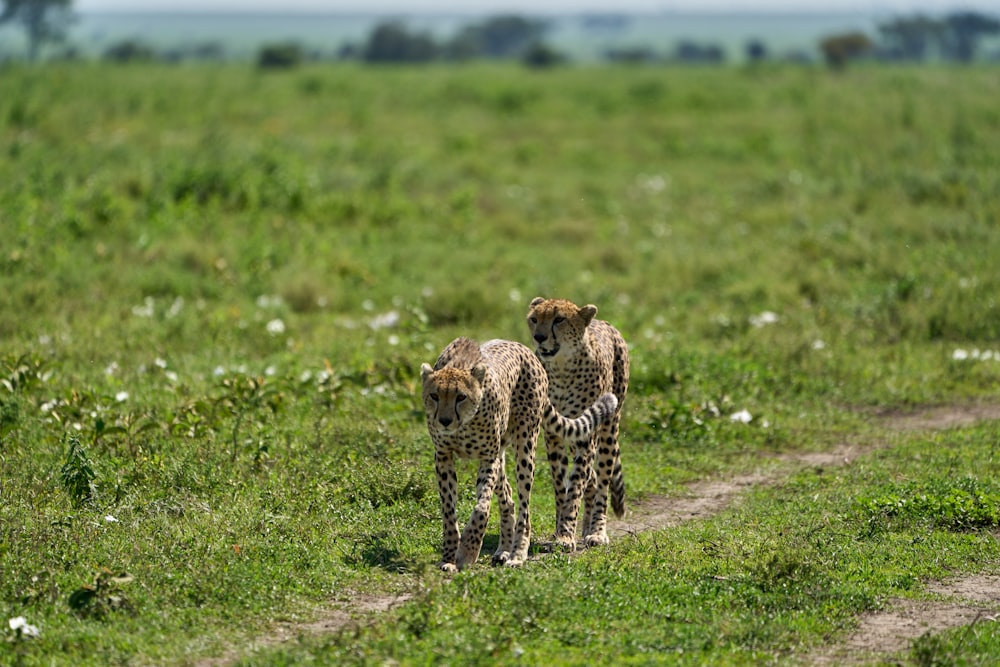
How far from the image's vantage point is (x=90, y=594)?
262 inches

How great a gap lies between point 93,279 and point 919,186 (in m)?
12.2

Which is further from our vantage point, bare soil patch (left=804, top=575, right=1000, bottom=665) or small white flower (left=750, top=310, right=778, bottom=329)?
small white flower (left=750, top=310, right=778, bottom=329)

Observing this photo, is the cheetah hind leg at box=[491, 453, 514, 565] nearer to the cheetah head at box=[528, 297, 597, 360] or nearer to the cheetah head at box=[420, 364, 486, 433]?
the cheetah head at box=[420, 364, 486, 433]

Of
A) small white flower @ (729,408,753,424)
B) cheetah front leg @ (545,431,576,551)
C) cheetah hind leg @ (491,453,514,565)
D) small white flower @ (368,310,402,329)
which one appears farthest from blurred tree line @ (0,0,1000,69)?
cheetah hind leg @ (491,453,514,565)

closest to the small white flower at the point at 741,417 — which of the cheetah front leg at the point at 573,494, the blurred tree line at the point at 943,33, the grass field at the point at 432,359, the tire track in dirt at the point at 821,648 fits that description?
the grass field at the point at 432,359

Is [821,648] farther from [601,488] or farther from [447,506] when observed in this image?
[447,506]

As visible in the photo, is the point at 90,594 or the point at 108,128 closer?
the point at 90,594

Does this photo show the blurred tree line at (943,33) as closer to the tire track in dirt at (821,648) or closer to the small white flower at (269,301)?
the small white flower at (269,301)

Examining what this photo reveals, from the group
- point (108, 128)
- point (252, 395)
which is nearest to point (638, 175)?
point (108, 128)

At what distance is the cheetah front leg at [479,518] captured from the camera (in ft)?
24.0

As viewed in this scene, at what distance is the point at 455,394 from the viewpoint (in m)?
7.07

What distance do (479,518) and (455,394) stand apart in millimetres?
753

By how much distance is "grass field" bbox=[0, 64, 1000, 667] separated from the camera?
6723 millimetres

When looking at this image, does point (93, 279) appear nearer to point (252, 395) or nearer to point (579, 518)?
point (252, 395)
